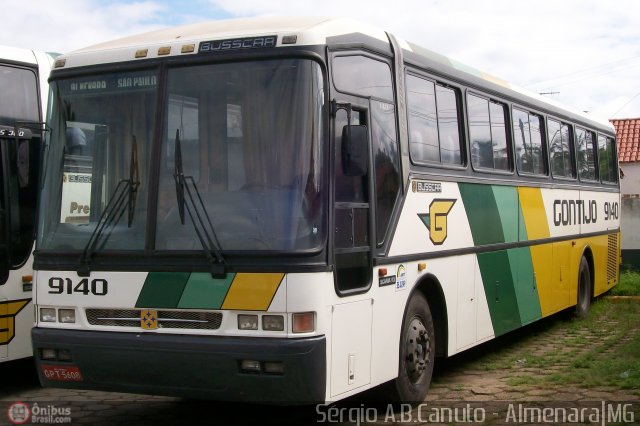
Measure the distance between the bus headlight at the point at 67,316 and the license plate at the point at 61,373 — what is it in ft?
1.10

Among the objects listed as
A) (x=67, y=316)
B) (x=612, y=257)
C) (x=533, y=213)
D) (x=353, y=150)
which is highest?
(x=353, y=150)

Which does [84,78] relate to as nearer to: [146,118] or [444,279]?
[146,118]

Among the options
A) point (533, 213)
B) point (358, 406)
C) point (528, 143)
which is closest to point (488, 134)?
point (528, 143)

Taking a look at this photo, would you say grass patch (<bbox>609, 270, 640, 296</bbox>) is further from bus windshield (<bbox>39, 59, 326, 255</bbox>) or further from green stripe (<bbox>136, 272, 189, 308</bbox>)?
green stripe (<bbox>136, 272, 189, 308</bbox>)

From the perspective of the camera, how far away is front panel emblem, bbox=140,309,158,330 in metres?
6.76

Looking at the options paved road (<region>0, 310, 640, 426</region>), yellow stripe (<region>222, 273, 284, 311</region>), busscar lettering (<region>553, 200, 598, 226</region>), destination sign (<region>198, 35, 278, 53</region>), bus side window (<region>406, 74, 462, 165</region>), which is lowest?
paved road (<region>0, 310, 640, 426</region>)

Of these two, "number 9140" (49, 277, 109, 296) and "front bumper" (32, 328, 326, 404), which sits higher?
"number 9140" (49, 277, 109, 296)

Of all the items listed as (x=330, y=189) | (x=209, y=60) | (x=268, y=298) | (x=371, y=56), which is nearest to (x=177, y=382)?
(x=268, y=298)

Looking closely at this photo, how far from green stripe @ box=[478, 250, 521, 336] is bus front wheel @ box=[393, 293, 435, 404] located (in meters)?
1.59

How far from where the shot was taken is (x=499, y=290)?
10.4 m

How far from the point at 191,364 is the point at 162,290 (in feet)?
1.88

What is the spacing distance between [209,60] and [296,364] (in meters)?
2.28

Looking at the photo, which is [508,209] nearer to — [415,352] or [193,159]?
[415,352]

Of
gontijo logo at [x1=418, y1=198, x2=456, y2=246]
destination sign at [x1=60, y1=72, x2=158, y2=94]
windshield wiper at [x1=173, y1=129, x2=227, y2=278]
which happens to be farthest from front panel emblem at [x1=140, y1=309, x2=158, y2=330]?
gontijo logo at [x1=418, y1=198, x2=456, y2=246]
